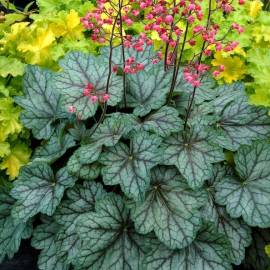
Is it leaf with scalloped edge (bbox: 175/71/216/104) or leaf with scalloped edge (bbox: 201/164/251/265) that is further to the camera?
leaf with scalloped edge (bbox: 175/71/216/104)

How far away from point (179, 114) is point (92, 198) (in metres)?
0.63

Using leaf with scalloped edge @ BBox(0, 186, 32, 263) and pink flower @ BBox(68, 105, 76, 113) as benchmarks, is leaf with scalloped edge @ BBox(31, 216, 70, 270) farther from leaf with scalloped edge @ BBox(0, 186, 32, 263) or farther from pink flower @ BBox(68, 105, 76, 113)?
pink flower @ BBox(68, 105, 76, 113)

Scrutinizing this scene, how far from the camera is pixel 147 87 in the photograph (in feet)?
7.64

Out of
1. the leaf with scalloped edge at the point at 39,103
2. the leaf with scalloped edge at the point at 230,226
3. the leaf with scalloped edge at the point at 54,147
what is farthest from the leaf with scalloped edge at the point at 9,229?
the leaf with scalloped edge at the point at 230,226

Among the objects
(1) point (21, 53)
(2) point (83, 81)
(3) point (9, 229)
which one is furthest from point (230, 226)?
(1) point (21, 53)

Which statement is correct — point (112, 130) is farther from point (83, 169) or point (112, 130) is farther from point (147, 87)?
point (147, 87)

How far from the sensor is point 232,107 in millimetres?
2375

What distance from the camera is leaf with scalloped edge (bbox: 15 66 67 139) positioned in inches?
93.3

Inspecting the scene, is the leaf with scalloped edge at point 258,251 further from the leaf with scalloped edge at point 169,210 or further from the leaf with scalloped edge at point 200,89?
the leaf with scalloped edge at point 200,89

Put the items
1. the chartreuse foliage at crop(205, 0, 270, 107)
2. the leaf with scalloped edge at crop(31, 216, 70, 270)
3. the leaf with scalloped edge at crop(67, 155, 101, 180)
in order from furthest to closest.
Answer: the chartreuse foliage at crop(205, 0, 270, 107) < the leaf with scalloped edge at crop(31, 216, 70, 270) < the leaf with scalloped edge at crop(67, 155, 101, 180)

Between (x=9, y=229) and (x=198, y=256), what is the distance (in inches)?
39.0

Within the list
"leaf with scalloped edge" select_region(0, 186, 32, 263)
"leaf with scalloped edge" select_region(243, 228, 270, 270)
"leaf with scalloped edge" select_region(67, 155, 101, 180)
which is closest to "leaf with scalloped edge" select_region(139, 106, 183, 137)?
"leaf with scalloped edge" select_region(67, 155, 101, 180)

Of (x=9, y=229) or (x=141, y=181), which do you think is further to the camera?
(x=9, y=229)

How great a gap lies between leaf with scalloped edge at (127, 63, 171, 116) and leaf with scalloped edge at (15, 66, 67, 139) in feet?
1.26
